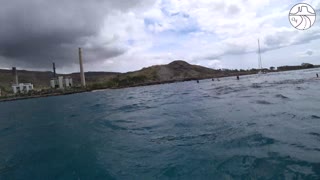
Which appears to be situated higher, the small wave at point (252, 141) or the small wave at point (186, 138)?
the small wave at point (252, 141)

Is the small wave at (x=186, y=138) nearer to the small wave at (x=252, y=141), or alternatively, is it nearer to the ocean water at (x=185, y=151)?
the ocean water at (x=185, y=151)

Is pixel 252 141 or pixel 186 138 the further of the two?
pixel 186 138

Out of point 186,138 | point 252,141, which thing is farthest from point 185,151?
point 252,141

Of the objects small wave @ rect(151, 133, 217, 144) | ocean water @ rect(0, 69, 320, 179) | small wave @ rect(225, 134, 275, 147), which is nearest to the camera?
ocean water @ rect(0, 69, 320, 179)

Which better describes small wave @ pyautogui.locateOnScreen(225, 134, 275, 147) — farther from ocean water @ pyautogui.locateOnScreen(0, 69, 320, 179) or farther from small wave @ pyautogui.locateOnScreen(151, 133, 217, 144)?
small wave @ pyautogui.locateOnScreen(151, 133, 217, 144)

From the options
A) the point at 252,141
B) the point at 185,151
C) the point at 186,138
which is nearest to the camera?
the point at 185,151

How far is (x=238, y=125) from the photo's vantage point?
803 inches

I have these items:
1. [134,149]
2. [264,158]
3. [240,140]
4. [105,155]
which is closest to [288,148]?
[264,158]

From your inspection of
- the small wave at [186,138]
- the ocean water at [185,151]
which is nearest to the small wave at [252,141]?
the ocean water at [185,151]

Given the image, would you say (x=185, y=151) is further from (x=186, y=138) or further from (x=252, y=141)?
(x=252, y=141)

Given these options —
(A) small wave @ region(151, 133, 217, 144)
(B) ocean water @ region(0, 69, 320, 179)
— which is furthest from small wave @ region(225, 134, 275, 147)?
(A) small wave @ region(151, 133, 217, 144)

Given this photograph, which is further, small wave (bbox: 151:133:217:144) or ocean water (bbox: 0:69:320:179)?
small wave (bbox: 151:133:217:144)

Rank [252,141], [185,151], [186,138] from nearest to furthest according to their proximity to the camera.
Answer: [185,151]
[252,141]
[186,138]

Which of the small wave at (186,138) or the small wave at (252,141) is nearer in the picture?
the small wave at (252,141)
